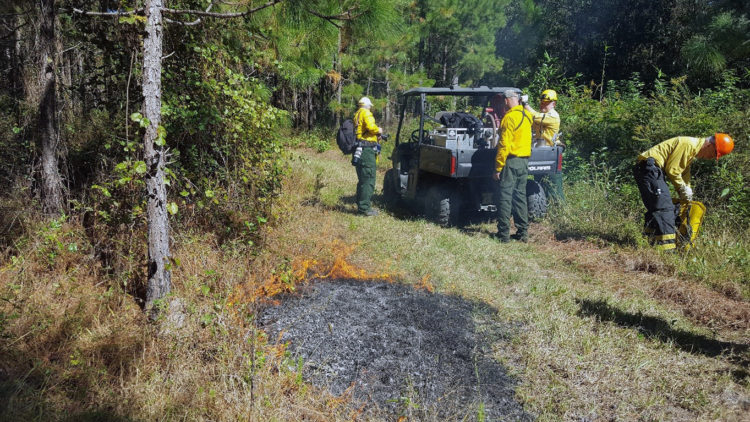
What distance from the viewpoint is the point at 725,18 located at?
719 centimetres

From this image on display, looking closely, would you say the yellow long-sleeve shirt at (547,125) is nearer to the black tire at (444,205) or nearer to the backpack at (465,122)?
the backpack at (465,122)

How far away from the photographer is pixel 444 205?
6922mm

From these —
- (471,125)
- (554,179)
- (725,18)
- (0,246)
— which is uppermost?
(725,18)

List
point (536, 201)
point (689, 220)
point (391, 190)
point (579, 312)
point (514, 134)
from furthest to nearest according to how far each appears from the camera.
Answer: point (391, 190), point (536, 201), point (514, 134), point (689, 220), point (579, 312)

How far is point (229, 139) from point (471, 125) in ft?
12.1

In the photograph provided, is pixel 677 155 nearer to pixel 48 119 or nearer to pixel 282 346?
pixel 282 346

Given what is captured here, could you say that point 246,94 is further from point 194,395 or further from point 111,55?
point 194,395

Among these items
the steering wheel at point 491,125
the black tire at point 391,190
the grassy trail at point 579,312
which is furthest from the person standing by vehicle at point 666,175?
the black tire at point 391,190

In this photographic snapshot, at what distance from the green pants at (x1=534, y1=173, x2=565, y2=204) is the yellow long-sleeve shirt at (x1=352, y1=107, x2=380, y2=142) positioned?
2.50 meters

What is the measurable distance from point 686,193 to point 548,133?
2.27 metres

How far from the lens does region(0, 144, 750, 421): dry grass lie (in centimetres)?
277

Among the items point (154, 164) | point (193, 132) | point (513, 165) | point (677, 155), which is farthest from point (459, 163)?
point (154, 164)

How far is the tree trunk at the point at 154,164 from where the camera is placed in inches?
127

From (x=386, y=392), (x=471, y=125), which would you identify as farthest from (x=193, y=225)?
(x=471, y=125)
